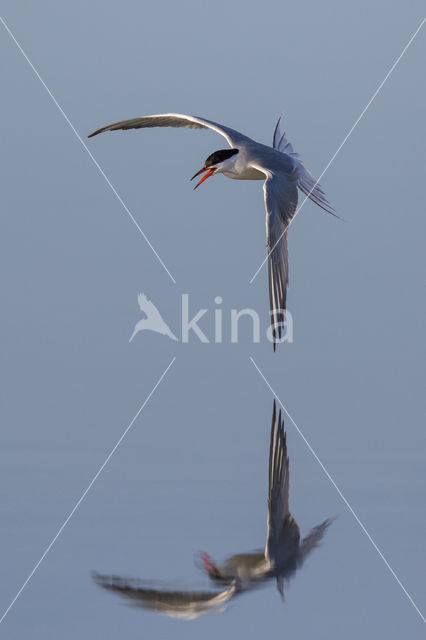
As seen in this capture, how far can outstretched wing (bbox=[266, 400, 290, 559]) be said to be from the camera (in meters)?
4.41

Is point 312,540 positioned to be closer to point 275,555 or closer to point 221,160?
point 275,555

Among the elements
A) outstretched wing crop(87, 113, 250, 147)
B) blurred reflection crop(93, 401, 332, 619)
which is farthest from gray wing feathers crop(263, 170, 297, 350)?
blurred reflection crop(93, 401, 332, 619)

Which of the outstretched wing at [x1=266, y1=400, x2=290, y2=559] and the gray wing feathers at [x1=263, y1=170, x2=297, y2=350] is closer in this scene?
the outstretched wing at [x1=266, y1=400, x2=290, y2=559]

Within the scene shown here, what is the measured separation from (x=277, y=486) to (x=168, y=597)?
1.36 m

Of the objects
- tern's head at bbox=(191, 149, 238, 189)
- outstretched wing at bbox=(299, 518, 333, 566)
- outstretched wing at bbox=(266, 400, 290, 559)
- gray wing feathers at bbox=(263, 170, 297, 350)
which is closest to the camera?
outstretched wing at bbox=(299, 518, 333, 566)

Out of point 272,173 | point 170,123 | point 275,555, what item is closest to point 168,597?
point 275,555

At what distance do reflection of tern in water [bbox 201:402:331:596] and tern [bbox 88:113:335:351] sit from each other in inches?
44.1

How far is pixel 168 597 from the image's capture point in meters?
3.80

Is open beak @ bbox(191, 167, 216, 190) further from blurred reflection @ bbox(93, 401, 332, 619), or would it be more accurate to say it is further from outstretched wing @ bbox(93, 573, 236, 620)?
outstretched wing @ bbox(93, 573, 236, 620)

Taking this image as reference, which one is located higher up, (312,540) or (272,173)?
(272,173)

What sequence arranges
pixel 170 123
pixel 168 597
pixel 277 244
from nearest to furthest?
1. pixel 168 597
2. pixel 277 244
3. pixel 170 123

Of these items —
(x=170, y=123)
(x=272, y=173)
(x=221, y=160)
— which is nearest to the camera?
(x=272, y=173)

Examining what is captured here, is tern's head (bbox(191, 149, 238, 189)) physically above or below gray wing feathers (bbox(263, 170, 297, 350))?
above

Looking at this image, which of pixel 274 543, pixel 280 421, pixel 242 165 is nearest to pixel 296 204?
pixel 242 165
